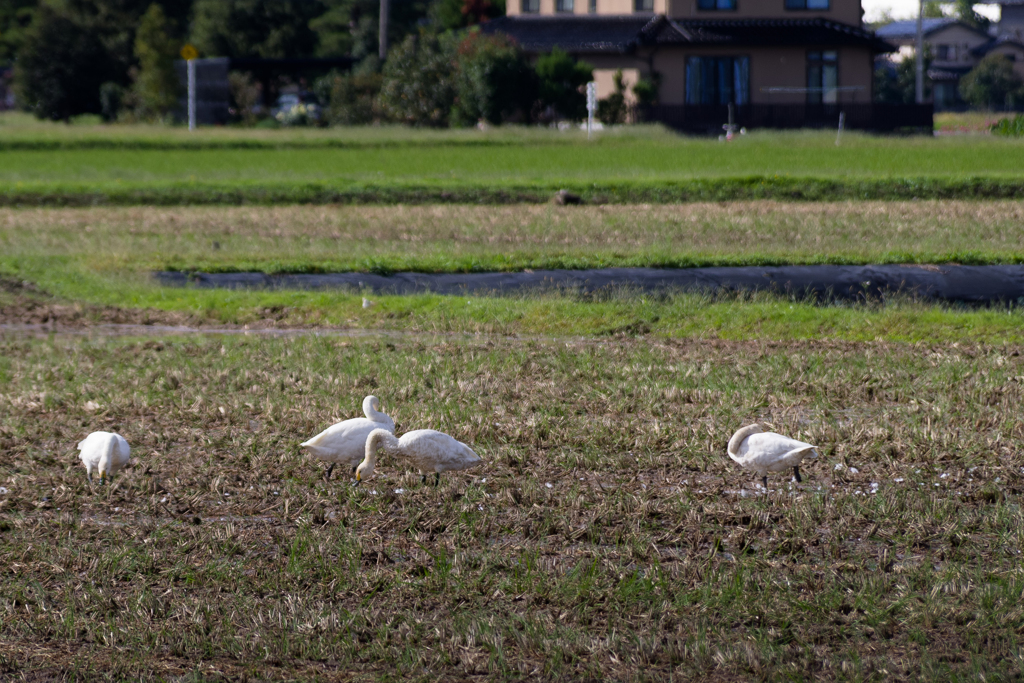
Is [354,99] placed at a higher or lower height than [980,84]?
higher

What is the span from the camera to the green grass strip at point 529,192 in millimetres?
23609

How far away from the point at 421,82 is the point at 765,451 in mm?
39981

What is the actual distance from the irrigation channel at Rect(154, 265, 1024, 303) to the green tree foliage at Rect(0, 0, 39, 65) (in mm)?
53605

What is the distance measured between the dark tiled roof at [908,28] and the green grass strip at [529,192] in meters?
56.8

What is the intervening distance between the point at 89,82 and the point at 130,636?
54.2 metres

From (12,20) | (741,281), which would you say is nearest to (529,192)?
(741,281)

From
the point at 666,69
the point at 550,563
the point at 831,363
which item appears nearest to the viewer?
the point at 550,563

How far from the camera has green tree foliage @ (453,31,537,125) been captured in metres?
40.8

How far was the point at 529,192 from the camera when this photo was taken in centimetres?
2425

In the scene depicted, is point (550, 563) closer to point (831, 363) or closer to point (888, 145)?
point (831, 363)

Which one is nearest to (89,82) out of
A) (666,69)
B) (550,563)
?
(666,69)

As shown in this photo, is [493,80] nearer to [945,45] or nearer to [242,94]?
[242,94]

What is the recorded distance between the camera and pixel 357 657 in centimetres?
449

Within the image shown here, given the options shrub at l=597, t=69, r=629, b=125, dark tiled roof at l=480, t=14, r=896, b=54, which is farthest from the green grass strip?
dark tiled roof at l=480, t=14, r=896, b=54
